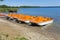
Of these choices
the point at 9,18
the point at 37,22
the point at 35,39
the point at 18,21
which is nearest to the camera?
the point at 35,39

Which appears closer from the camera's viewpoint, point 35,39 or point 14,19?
point 35,39

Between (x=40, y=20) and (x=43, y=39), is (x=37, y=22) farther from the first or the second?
(x=43, y=39)

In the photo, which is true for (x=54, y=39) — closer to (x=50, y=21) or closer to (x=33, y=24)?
(x=33, y=24)

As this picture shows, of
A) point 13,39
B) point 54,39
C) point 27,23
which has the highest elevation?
point 13,39

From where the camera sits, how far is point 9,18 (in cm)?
4116

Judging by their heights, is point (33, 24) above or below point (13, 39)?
below

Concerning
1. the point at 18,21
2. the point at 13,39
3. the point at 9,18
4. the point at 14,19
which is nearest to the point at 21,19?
the point at 18,21

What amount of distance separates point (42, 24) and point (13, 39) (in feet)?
54.2

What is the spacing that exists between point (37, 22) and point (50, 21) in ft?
13.4

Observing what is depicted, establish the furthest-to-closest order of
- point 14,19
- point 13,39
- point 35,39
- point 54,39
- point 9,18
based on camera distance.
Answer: point 9,18
point 14,19
point 54,39
point 35,39
point 13,39

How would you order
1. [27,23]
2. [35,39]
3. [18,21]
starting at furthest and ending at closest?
[18,21], [27,23], [35,39]

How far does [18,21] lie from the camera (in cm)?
3516

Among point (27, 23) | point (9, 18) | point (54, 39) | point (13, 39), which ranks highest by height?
point (13, 39)

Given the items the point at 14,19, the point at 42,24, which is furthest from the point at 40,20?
the point at 14,19
